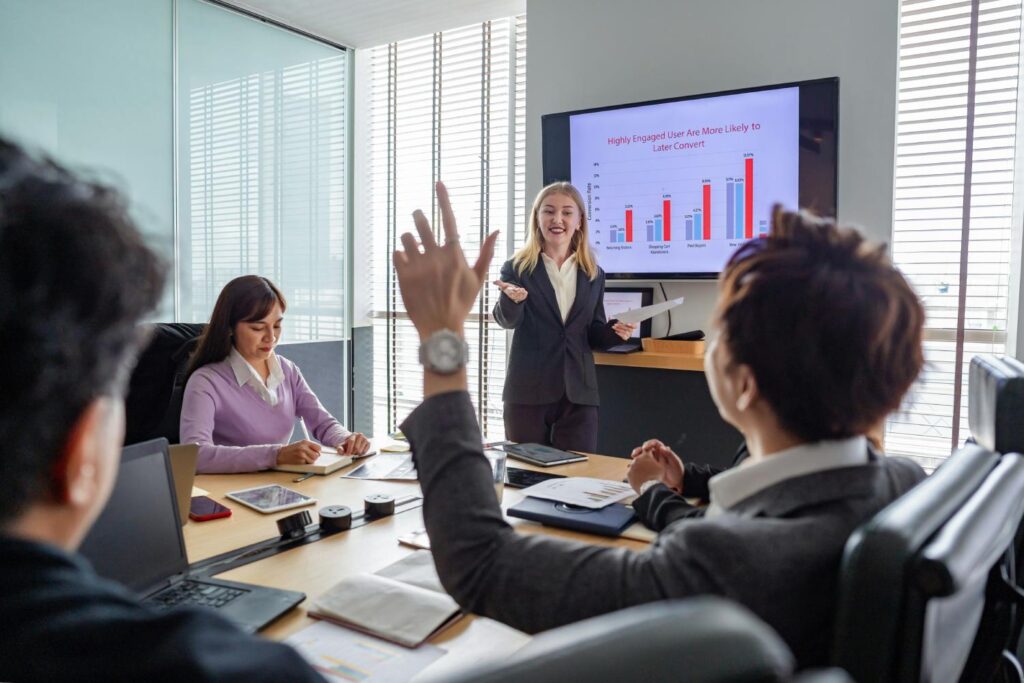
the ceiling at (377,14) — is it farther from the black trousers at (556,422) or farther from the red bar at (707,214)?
the black trousers at (556,422)

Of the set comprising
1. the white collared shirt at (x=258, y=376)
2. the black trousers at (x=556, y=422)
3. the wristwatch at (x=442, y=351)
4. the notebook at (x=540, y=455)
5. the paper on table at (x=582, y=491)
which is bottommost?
the black trousers at (x=556, y=422)

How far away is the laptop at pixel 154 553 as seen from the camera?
1.11 m

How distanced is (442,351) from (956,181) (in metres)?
3.03

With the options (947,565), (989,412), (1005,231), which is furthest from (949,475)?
(1005,231)

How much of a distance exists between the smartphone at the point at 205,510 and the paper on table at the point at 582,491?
696 millimetres

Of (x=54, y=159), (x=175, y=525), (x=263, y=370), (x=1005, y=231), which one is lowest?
(x=175, y=525)

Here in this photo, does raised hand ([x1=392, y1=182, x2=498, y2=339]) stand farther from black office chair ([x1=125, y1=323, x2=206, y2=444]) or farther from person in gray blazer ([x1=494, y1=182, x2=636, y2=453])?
person in gray blazer ([x1=494, y1=182, x2=636, y2=453])

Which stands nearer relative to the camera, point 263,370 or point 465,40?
point 263,370

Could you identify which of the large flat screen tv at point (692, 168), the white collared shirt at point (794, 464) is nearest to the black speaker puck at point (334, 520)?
the white collared shirt at point (794, 464)

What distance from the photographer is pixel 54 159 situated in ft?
1.63

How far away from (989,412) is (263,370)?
2062 mm

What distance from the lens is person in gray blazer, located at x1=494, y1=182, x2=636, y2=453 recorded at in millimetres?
3174

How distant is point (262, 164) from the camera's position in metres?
4.14

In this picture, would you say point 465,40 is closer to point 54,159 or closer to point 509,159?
point 509,159
